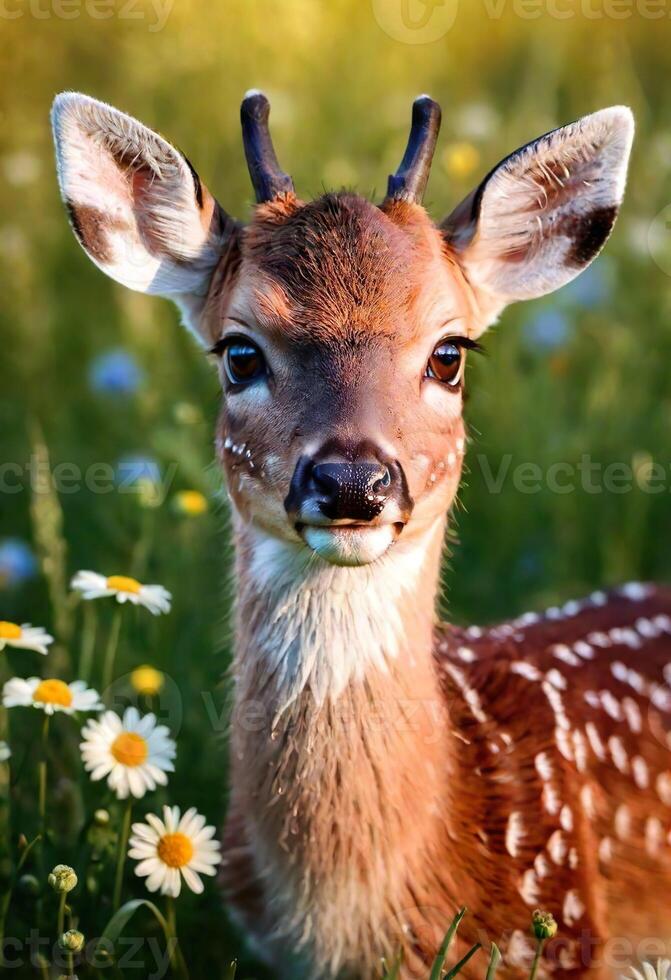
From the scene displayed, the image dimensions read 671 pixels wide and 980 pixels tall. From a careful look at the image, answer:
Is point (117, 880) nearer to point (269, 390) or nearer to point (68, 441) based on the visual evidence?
point (269, 390)

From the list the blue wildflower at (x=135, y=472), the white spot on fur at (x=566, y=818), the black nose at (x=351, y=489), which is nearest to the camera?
the black nose at (x=351, y=489)

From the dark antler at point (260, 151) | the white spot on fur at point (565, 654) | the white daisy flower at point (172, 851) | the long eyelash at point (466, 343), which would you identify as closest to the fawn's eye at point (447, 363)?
the long eyelash at point (466, 343)

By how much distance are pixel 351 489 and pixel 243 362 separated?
27.2 inches

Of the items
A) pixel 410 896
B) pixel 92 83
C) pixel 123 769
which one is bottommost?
pixel 410 896

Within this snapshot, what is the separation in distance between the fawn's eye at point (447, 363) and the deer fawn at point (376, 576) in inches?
0.4

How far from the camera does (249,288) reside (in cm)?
314

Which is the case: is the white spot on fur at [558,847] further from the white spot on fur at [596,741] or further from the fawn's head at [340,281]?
the fawn's head at [340,281]

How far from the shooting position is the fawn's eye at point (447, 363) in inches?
123

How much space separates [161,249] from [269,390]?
76 centimetres

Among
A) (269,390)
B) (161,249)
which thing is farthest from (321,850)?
(161,249)

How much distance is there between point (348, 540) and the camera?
2.68 metres

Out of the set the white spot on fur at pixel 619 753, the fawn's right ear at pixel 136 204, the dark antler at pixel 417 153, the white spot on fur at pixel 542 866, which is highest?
the dark antler at pixel 417 153

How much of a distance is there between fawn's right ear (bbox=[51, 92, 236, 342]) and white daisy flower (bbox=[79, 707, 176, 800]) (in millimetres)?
1186

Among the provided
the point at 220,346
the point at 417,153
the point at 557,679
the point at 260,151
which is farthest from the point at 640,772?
the point at 260,151
